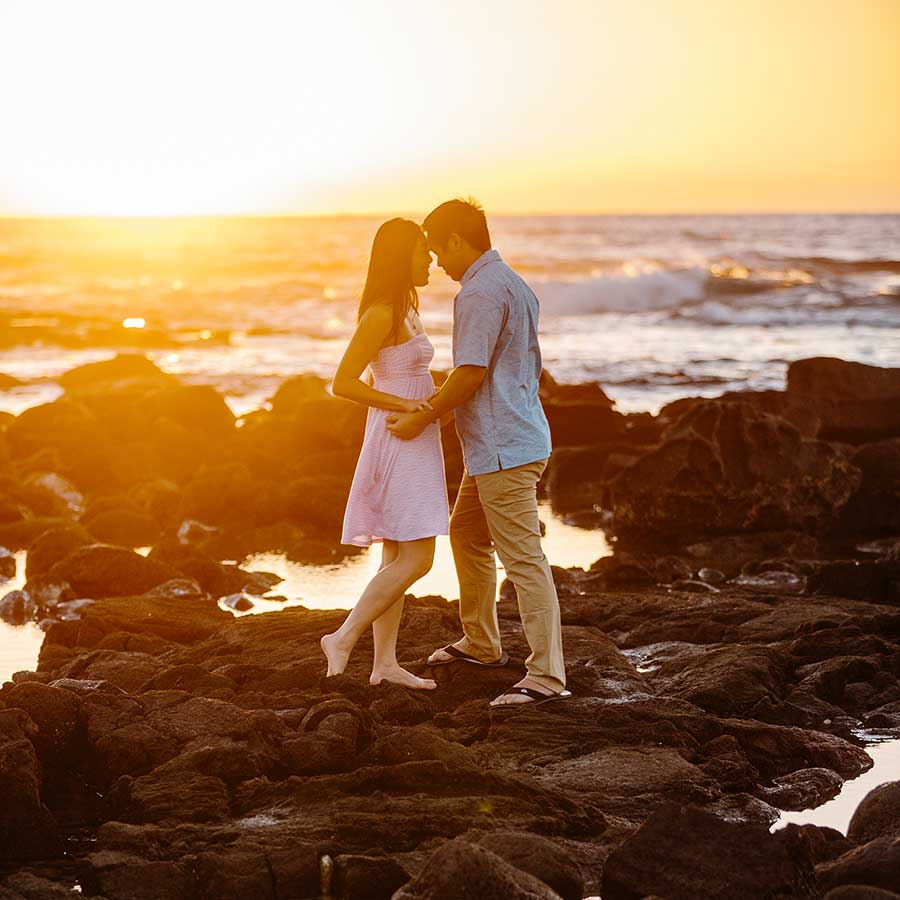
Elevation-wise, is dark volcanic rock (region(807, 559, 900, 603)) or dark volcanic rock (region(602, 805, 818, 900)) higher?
dark volcanic rock (region(602, 805, 818, 900))

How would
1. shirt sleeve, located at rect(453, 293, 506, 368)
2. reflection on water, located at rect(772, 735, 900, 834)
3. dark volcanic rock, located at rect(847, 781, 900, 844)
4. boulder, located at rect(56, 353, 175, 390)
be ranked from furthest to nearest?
boulder, located at rect(56, 353, 175, 390), shirt sleeve, located at rect(453, 293, 506, 368), reflection on water, located at rect(772, 735, 900, 834), dark volcanic rock, located at rect(847, 781, 900, 844)

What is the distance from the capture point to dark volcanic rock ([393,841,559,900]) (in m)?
4.29

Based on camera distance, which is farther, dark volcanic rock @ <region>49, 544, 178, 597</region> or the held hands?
dark volcanic rock @ <region>49, 544, 178, 597</region>

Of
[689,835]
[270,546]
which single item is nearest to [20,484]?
[270,546]

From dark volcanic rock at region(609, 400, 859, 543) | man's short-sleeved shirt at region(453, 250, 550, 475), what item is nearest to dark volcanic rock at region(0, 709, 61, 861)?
man's short-sleeved shirt at region(453, 250, 550, 475)

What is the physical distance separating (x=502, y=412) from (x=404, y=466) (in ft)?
1.71

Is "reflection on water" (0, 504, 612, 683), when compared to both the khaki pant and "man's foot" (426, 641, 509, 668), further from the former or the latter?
the khaki pant

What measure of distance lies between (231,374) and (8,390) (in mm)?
3998

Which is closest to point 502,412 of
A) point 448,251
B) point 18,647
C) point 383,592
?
point 448,251

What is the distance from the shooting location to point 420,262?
6.32m

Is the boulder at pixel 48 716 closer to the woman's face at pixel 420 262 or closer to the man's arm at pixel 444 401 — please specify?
the man's arm at pixel 444 401

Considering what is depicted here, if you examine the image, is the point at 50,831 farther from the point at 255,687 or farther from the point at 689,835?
the point at 689,835

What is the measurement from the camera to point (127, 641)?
787cm

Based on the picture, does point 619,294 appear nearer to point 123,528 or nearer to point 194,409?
point 194,409
